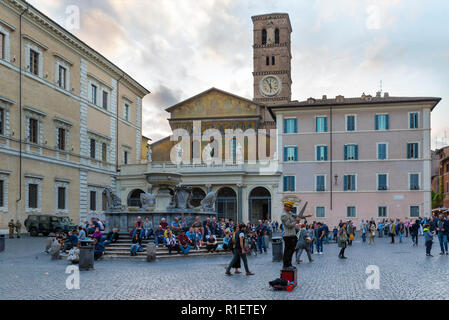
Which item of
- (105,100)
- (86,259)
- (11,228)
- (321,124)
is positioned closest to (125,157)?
(105,100)

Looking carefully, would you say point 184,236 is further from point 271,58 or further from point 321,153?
point 271,58

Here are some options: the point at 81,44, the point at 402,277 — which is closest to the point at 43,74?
the point at 81,44

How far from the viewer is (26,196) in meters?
30.3

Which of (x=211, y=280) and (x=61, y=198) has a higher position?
(x=61, y=198)

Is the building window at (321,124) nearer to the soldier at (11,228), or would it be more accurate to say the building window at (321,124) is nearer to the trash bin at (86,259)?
the soldier at (11,228)

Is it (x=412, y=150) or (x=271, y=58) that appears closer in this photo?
(x=412, y=150)

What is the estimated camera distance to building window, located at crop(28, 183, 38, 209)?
1213 inches

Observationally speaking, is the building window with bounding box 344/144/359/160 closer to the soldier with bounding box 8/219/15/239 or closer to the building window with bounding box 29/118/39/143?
the building window with bounding box 29/118/39/143

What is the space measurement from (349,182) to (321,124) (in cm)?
553

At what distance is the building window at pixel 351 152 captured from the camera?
140 feet

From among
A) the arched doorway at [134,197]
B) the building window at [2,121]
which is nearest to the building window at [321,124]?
the arched doorway at [134,197]

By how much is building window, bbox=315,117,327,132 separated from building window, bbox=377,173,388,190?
5981 millimetres

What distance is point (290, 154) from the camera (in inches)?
1722

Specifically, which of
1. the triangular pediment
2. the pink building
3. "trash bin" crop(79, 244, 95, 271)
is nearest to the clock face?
the triangular pediment
